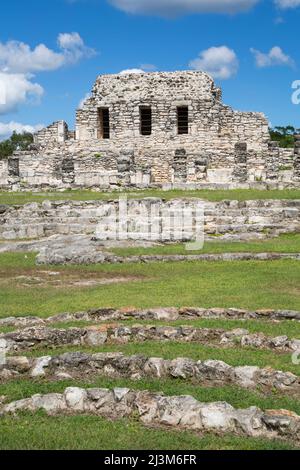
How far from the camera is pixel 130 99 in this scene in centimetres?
4112

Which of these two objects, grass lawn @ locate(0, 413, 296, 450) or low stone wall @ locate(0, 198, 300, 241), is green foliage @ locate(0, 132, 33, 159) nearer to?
low stone wall @ locate(0, 198, 300, 241)

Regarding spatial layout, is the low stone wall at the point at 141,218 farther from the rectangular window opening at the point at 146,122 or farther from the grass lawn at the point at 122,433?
the rectangular window opening at the point at 146,122

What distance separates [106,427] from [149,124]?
119 feet

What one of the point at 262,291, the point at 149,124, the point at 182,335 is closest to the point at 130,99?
the point at 149,124

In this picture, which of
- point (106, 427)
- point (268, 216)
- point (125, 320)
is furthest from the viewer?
point (268, 216)

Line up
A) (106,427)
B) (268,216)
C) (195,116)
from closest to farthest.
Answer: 1. (106,427)
2. (268,216)
3. (195,116)

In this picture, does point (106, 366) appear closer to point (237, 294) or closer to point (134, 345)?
point (134, 345)

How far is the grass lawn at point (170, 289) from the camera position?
1327cm

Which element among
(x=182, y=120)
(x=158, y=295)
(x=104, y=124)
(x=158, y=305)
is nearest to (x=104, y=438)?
(x=158, y=305)

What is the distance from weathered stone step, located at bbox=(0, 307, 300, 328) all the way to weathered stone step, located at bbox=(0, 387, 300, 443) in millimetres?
4154

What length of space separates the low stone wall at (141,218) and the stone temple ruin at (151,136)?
30.2 feet

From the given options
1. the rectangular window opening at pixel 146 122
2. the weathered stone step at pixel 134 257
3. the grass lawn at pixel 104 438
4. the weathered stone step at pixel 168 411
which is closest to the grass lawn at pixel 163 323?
the grass lawn at pixel 104 438

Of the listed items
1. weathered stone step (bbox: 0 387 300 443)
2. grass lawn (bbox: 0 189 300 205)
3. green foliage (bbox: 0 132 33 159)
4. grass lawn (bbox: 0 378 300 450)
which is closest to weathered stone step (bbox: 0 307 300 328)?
grass lawn (bbox: 0 378 300 450)

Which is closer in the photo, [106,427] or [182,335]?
[106,427]
